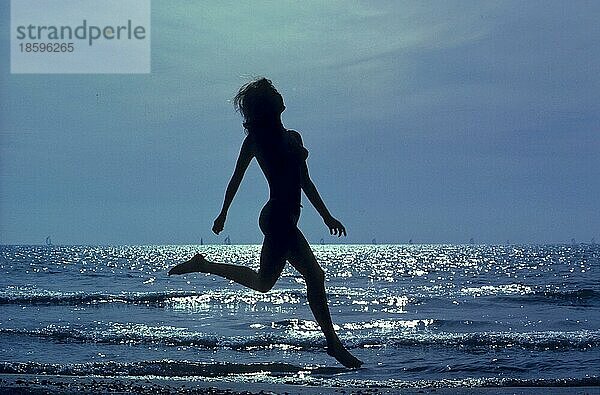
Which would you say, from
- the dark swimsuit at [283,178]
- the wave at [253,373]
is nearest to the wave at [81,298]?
the wave at [253,373]

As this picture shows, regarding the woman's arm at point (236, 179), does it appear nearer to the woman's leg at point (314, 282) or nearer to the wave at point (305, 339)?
the woman's leg at point (314, 282)

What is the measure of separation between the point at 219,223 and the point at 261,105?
3.01 ft

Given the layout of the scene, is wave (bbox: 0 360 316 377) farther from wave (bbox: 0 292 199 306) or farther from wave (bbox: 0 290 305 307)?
wave (bbox: 0 292 199 306)

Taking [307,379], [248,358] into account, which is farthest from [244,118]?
[248,358]

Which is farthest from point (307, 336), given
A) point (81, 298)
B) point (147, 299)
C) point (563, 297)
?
point (563, 297)

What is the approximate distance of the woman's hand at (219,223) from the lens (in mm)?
5902

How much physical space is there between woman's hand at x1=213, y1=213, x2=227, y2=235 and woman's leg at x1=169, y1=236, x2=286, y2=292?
281 mm

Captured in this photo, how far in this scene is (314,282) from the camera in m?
5.76

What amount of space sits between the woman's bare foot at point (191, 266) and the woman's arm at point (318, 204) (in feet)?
3.08

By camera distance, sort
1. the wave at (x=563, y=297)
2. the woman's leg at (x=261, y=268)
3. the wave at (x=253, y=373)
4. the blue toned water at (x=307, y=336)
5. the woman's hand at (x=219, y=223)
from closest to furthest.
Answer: the woman's leg at (x=261, y=268), the woman's hand at (x=219, y=223), the wave at (x=253, y=373), the blue toned water at (x=307, y=336), the wave at (x=563, y=297)

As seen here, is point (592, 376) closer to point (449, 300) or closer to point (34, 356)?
point (34, 356)

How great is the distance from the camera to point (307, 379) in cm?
1445

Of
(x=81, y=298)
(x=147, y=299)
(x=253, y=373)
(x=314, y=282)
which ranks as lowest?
(x=253, y=373)

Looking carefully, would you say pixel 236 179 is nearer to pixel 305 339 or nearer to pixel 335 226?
pixel 335 226
